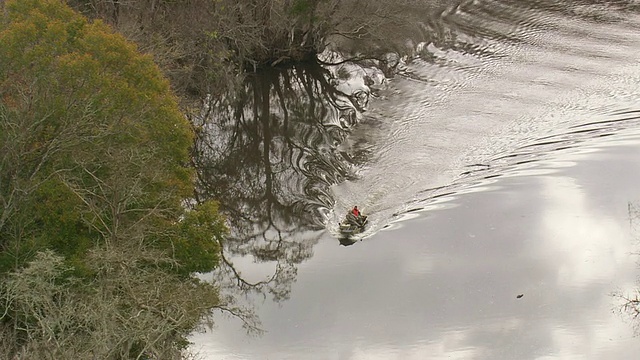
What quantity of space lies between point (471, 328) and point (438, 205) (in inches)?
318

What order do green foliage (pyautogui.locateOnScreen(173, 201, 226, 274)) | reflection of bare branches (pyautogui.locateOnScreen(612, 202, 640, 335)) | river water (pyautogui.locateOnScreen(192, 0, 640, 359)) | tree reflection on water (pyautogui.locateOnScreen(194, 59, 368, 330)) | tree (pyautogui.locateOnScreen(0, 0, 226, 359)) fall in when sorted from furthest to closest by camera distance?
tree reflection on water (pyautogui.locateOnScreen(194, 59, 368, 330)), river water (pyautogui.locateOnScreen(192, 0, 640, 359)), reflection of bare branches (pyautogui.locateOnScreen(612, 202, 640, 335)), green foliage (pyautogui.locateOnScreen(173, 201, 226, 274)), tree (pyautogui.locateOnScreen(0, 0, 226, 359))

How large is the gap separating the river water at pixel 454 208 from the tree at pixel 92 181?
4.57 metres

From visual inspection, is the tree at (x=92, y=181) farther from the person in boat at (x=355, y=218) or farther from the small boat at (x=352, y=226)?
the person in boat at (x=355, y=218)

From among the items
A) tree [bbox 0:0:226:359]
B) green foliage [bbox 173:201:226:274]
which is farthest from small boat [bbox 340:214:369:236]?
green foliage [bbox 173:201:226:274]

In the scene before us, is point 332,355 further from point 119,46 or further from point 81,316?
point 119,46

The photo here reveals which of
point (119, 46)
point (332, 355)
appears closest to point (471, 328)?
point (332, 355)

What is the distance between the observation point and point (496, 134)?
4119cm

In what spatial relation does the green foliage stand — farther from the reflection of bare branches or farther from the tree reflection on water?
the reflection of bare branches

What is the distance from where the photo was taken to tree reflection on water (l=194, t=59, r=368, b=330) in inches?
1348

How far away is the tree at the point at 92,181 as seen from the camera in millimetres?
23500

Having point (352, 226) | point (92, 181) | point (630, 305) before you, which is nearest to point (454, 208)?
point (352, 226)

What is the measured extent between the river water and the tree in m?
4.57

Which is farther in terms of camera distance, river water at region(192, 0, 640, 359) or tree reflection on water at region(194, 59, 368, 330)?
tree reflection on water at region(194, 59, 368, 330)

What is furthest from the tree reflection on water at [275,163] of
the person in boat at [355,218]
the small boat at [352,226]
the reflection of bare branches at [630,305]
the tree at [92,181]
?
the reflection of bare branches at [630,305]
